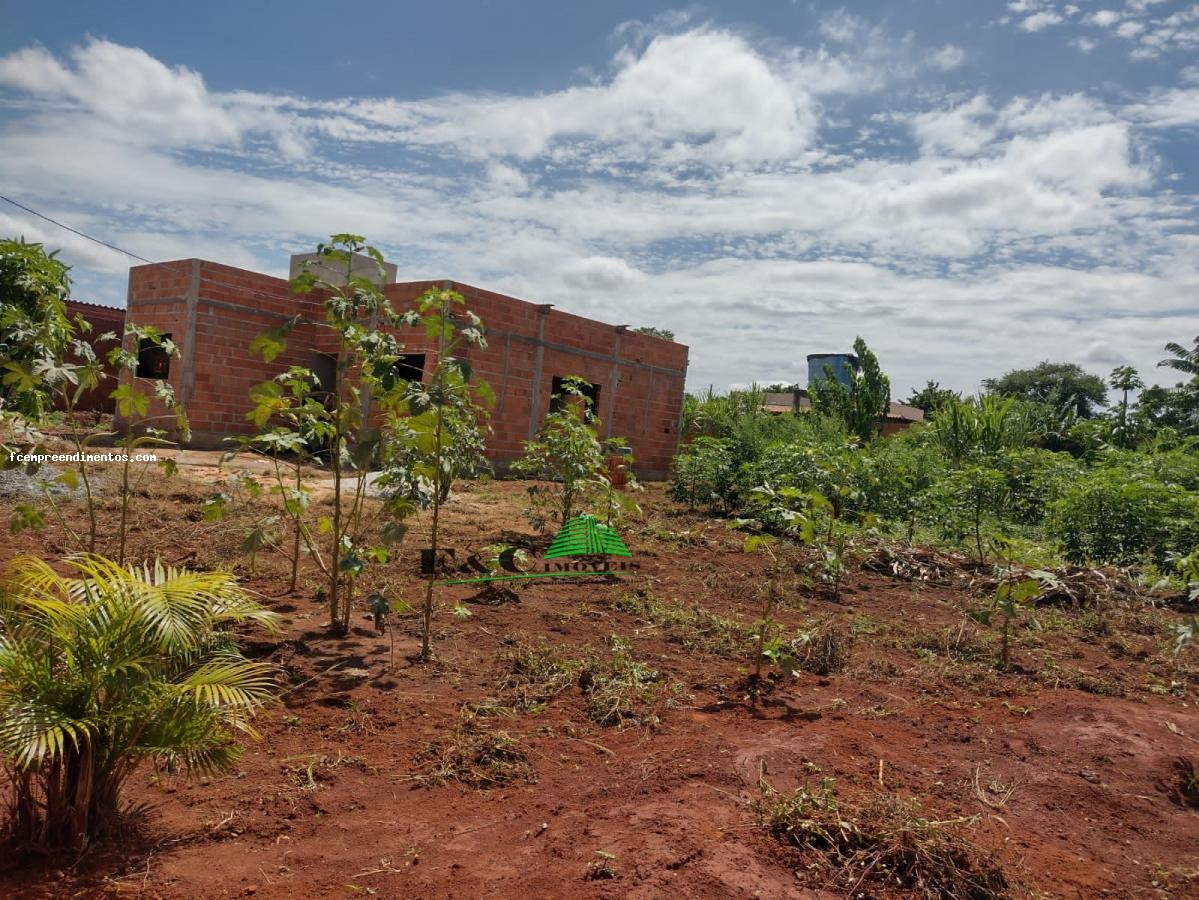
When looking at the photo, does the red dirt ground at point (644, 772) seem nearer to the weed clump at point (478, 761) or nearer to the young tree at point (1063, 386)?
Answer: the weed clump at point (478, 761)

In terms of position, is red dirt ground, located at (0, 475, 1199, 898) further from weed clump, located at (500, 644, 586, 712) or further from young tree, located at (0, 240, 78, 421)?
young tree, located at (0, 240, 78, 421)

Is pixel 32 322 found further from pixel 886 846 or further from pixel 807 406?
pixel 807 406

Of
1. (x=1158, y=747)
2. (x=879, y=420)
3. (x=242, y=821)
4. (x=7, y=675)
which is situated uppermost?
(x=879, y=420)

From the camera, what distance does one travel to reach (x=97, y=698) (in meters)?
2.14

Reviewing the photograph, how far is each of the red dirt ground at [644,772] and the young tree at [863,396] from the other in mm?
13819

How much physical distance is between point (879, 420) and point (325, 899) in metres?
19.2

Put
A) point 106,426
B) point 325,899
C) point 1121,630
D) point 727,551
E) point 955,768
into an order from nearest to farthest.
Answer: point 325,899, point 955,768, point 1121,630, point 727,551, point 106,426

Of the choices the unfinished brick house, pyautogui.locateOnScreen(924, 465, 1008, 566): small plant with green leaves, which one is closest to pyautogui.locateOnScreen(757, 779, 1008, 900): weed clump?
pyautogui.locateOnScreen(924, 465, 1008, 566): small plant with green leaves

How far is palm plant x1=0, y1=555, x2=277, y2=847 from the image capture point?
6.66 ft

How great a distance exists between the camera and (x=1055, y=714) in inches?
151

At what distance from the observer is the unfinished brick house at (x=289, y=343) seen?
40.4ft

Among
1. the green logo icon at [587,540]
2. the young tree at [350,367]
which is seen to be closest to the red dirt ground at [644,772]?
the young tree at [350,367]

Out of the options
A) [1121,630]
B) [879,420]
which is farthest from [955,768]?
[879,420]

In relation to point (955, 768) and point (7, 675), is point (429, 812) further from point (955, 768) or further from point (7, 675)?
point (955, 768)
